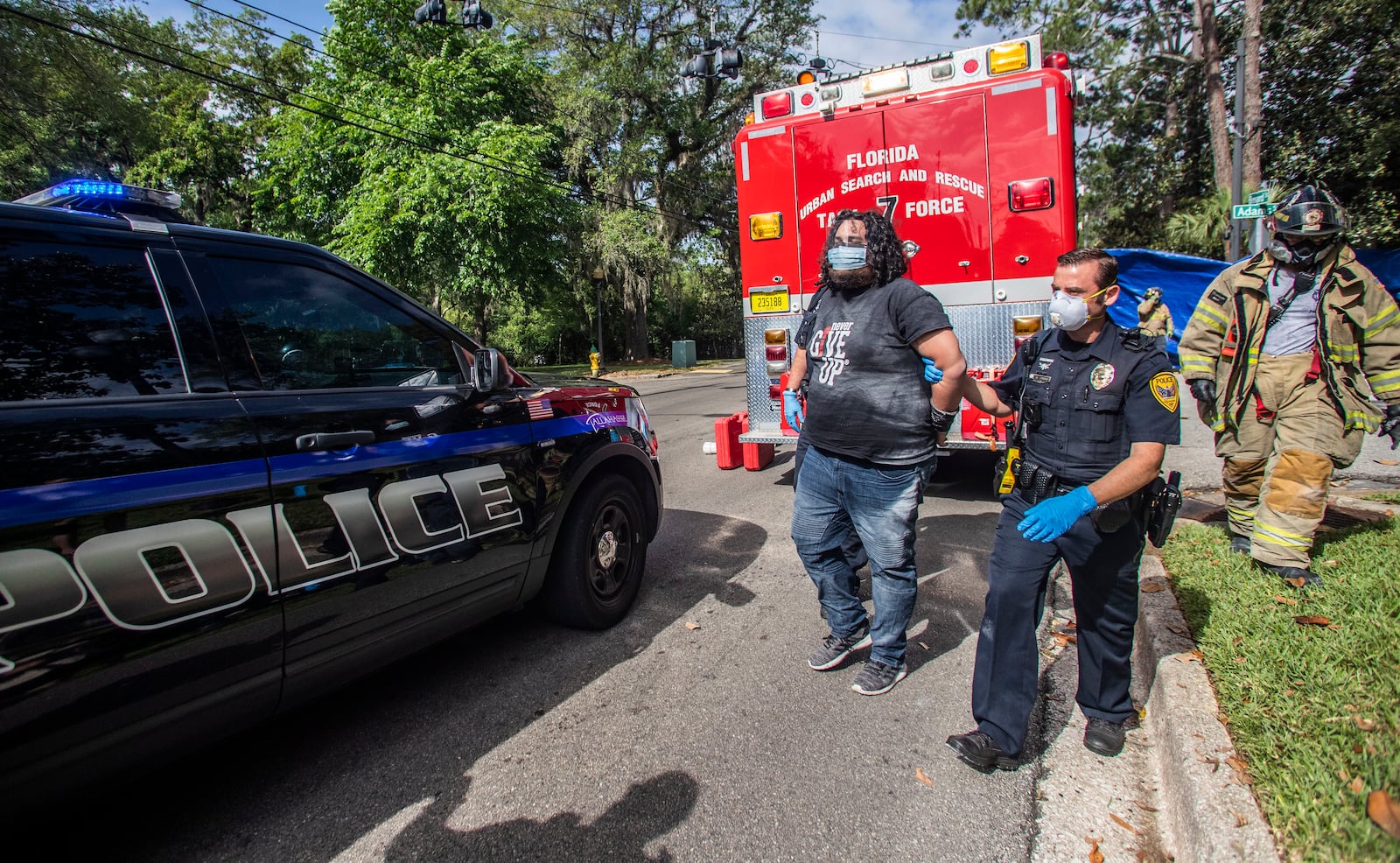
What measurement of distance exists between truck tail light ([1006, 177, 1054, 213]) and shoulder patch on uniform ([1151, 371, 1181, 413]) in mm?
3406

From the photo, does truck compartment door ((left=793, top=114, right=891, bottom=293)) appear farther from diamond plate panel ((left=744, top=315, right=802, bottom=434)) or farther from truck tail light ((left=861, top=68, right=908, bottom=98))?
diamond plate panel ((left=744, top=315, right=802, bottom=434))

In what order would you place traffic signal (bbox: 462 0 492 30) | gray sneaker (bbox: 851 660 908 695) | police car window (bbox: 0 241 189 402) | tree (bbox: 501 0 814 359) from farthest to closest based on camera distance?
1. tree (bbox: 501 0 814 359)
2. traffic signal (bbox: 462 0 492 30)
3. gray sneaker (bbox: 851 660 908 695)
4. police car window (bbox: 0 241 189 402)

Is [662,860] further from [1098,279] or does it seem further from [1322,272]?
[1322,272]

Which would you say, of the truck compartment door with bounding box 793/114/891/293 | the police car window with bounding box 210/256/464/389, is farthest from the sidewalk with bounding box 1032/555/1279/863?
the truck compartment door with bounding box 793/114/891/293

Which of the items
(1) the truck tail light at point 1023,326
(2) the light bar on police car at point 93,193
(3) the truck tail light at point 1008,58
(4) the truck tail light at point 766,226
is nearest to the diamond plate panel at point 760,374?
(4) the truck tail light at point 766,226

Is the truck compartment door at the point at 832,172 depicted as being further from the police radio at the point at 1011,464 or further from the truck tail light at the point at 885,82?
the police radio at the point at 1011,464

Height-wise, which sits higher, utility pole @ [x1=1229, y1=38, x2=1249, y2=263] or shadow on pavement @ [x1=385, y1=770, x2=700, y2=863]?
utility pole @ [x1=1229, y1=38, x2=1249, y2=263]

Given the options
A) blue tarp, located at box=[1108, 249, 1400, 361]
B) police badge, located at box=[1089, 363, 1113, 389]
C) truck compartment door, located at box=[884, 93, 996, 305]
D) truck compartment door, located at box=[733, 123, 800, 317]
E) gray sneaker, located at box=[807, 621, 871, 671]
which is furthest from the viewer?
blue tarp, located at box=[1108, 249, 1400, 361]

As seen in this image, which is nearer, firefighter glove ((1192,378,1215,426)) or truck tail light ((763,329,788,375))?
firefighter glove ((1192,378,1215,426))

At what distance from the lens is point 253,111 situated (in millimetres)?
29875

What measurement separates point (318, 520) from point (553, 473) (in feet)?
3.84

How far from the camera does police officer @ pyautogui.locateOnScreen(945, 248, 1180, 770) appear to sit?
2.41 meters

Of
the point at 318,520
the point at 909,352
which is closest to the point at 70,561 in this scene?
the point at 318,520

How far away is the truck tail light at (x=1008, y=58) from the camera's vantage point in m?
5.47
